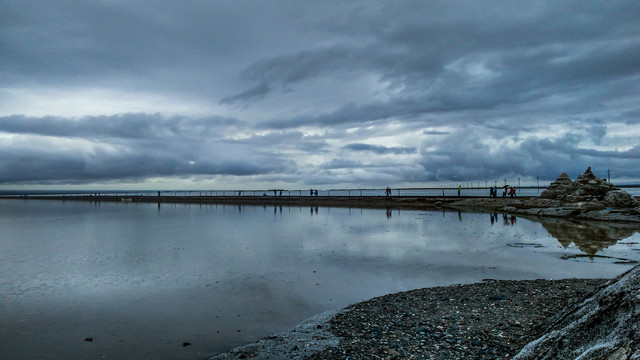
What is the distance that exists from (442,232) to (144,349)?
28.5 meters

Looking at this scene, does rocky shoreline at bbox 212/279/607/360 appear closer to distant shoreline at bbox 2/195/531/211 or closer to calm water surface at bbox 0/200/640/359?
calm water surface at bbox 0/200/640/359

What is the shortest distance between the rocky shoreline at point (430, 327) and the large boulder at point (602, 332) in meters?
1.87

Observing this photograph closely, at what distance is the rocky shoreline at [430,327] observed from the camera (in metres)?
8.55

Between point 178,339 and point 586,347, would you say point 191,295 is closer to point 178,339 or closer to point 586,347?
point 178,339

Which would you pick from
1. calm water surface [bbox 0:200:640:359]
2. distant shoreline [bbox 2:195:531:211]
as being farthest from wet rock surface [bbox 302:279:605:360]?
distant shoreline [bbox 2:195:531:211]

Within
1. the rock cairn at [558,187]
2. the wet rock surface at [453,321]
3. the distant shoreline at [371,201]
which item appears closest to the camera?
the wet rock surface at [453,321]

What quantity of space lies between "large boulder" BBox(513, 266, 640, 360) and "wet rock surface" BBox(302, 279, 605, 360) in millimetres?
1771

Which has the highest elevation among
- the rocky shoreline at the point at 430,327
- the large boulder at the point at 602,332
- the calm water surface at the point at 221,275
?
the large boulder at the point at 602,332

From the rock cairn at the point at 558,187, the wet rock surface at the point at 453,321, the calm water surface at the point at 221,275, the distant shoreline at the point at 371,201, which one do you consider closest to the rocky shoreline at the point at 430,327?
the wet rock surface at the point at 453,321

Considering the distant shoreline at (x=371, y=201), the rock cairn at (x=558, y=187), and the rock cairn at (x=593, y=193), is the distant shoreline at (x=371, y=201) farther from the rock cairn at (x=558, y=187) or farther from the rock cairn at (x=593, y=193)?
the rock cairn at (x=593, y=193)

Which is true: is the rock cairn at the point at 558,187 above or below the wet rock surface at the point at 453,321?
above

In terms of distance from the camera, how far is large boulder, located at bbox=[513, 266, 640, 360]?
5.05 m

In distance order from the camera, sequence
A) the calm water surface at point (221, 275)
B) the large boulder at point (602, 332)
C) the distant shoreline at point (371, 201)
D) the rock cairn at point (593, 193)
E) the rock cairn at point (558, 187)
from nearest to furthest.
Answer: the large boulder at point (602, 332) < the calm water surface at point (221, 275) < the rock cairn at point (593, 193) < the rock cairn at point (558, 187) < the distant shoreline at point (371, 201)

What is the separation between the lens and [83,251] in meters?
26.4
